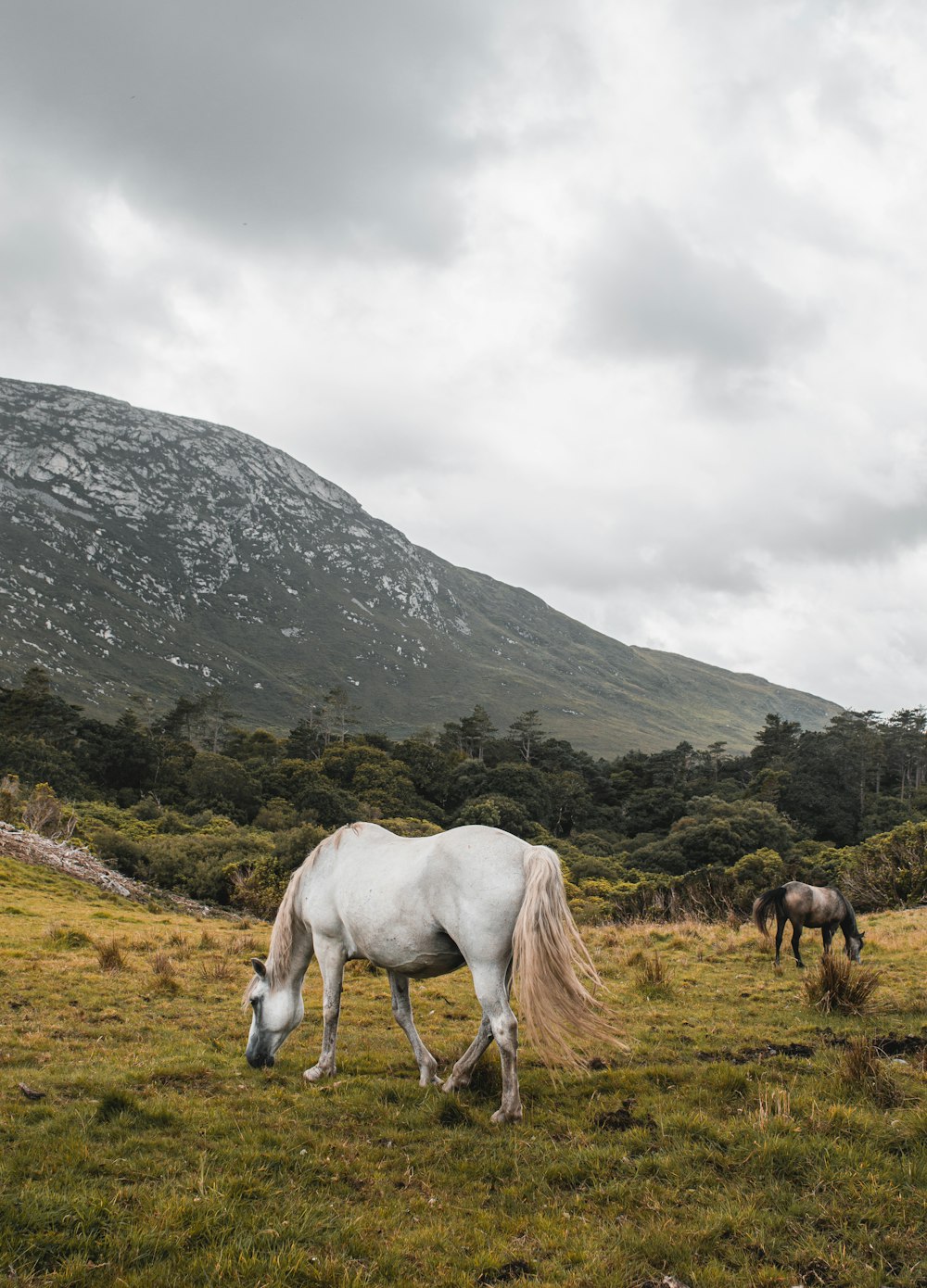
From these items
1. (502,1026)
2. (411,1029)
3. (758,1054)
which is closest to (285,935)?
(411,1029)

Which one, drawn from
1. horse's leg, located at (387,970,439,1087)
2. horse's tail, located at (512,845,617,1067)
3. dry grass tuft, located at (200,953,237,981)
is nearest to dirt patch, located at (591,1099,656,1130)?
horse's tail, located at (512,845,617,1067)

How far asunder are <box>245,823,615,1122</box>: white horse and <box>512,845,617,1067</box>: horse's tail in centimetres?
1

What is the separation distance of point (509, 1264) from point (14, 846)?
25.2 metres

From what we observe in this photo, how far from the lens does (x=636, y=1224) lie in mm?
4414

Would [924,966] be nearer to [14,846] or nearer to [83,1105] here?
[83,1105]

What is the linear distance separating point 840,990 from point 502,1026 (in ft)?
19.3

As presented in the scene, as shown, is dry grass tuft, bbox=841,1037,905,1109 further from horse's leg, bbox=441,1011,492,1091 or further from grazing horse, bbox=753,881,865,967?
grazing horse, bbox=753,881,865,967

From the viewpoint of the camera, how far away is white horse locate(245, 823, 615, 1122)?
20.5 ft

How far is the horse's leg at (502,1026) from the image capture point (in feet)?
19.9

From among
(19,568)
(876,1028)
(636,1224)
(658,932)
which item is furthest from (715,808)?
(19,568)

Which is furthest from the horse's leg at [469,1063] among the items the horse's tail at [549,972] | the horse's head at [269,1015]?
the horse's head at [269,1015]

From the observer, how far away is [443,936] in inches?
271

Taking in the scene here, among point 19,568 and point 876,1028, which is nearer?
point 876,1028

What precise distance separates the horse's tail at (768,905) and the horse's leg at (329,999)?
872cm
